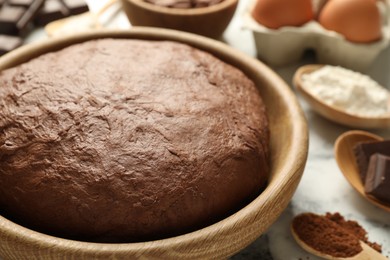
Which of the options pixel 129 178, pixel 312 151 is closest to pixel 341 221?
pixel 312 151

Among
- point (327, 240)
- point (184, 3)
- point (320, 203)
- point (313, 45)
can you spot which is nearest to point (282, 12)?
point (313, 45)

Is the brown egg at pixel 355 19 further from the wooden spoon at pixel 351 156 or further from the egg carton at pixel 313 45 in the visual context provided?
the wooden spoon at pixel 351 156

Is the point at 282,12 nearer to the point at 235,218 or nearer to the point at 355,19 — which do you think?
the point at 355,19

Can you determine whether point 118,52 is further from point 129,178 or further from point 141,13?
point 141,13

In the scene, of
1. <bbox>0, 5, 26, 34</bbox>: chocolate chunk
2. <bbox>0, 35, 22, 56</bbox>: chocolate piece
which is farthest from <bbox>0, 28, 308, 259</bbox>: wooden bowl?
<bbox>0, 5, 26, 34</bbox>: chocolate chunk

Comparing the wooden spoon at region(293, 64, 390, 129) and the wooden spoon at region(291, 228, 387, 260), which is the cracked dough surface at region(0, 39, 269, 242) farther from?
the wooden spoon at region(293, 64, 390, 129)

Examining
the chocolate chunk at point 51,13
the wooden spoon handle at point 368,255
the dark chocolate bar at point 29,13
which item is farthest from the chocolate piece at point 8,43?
the wooden spoon handle at point 368,255
